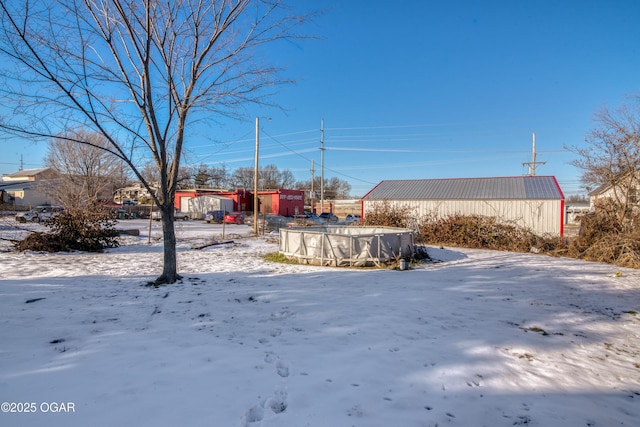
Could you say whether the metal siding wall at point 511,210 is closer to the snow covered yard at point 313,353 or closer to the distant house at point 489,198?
the distant house at point 489,198

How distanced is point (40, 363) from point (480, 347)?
5023 mm

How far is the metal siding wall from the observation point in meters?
17.6

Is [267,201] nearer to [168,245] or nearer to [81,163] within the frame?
[81,163]

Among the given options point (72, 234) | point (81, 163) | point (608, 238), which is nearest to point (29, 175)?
point (81, 163)

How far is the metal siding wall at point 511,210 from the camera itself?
17641 mm

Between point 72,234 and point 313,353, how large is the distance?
12.5 meters

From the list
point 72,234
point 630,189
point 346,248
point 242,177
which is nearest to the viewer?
point 346,248

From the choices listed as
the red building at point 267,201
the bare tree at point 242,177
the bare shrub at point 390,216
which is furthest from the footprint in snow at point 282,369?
the bare tree at point 242,177

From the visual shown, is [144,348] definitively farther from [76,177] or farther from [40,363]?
[76,177]

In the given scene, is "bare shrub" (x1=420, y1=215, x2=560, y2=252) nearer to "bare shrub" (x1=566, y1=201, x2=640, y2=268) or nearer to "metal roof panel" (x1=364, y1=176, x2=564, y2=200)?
"bare shrub" (x1=566, y1=201, x2=640, y2=268)

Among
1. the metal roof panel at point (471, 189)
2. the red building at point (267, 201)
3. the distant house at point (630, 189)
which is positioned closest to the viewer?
the distant house at point (630, 189)

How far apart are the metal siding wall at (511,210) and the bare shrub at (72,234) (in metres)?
16.6

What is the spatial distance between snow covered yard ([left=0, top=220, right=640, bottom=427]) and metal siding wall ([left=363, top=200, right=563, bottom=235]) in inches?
437

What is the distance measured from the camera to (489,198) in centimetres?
1917
